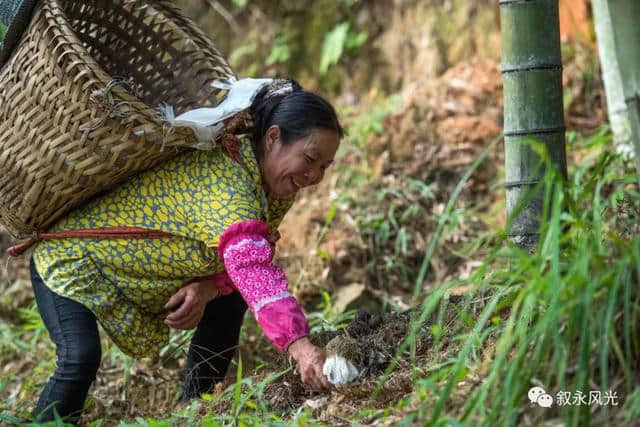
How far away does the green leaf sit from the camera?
20.3 feet

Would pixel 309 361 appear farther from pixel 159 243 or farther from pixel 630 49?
pixel 630 49

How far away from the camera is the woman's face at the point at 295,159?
2.92 m

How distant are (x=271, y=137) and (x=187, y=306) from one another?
27.6 inches

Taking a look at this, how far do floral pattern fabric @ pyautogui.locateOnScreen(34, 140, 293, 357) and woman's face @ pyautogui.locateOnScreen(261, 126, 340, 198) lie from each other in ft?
0.22

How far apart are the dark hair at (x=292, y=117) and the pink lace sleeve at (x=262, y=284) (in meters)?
0.47

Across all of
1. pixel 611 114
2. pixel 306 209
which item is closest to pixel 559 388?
pixel 611 114

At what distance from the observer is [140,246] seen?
9.71 ft

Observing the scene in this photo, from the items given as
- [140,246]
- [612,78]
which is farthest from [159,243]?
[612,78]

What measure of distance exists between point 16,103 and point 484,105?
3.36 meters

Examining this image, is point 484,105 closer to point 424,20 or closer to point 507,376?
point 424,20

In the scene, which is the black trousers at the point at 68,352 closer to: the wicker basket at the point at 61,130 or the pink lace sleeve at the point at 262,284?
the wicker basket at the point at 61,130

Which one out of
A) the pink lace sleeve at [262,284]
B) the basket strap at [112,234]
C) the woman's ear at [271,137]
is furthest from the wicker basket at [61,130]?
the pink lace sleeve at [262,284]

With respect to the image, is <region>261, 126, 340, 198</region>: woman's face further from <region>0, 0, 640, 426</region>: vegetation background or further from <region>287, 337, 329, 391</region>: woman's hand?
<region>287, 337, 329, 391</region>: woman's hand

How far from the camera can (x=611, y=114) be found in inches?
177
